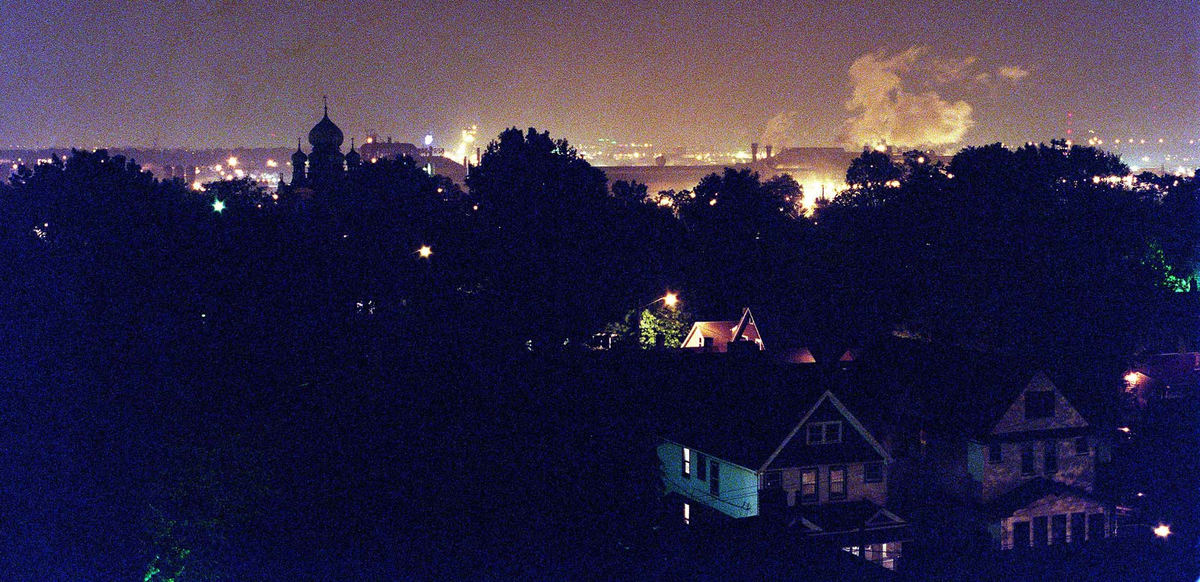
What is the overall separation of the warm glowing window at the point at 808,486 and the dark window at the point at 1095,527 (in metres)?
7.53

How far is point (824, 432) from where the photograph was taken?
103 feet

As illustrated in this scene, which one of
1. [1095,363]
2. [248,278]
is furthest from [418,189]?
[1095,363]

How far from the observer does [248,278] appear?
33469mm

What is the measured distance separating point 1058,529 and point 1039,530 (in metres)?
0.56

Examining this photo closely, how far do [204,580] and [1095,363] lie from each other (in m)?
34.4

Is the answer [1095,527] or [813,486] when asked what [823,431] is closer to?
[813,486]

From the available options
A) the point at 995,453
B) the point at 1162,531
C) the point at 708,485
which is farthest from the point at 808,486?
the point at 1162,531

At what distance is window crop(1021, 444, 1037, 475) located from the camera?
33.2 m

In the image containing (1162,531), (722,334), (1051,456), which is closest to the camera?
(1162,531)

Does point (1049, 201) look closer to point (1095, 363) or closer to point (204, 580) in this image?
point (1095, 363)

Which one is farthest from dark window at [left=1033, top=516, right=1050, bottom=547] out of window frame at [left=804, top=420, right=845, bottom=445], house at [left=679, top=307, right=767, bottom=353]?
house at [left=679, top=307, right=767, bottom=353]

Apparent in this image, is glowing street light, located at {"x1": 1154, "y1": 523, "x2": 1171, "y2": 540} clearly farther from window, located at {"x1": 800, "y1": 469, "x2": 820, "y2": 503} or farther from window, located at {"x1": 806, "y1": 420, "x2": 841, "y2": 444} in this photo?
window, located at {"x1": 800, "y1": 469, "x2": 820, "y2": 503}

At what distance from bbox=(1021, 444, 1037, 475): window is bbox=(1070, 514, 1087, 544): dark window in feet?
6.66

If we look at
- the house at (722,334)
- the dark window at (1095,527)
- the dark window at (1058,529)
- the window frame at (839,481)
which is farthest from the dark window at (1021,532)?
the house at (722,334)
